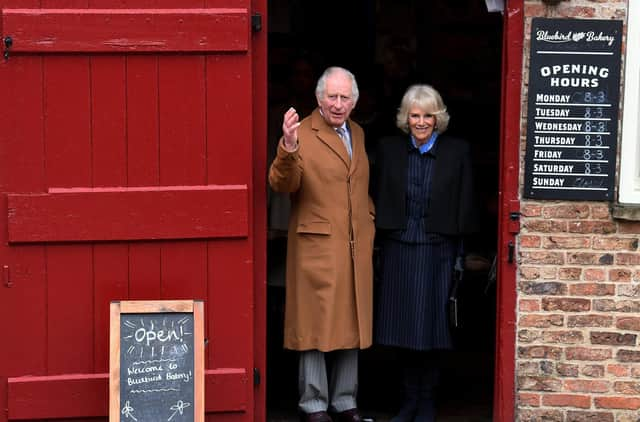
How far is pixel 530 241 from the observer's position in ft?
19.7

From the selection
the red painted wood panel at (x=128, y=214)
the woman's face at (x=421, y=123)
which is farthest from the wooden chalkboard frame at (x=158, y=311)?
the woman's face at (x=421, y=123)

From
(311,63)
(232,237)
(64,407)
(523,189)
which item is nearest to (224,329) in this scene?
(232,237)

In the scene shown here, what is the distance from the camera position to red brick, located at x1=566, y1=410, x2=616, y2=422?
607cm

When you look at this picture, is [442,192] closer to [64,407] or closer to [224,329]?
[224,329]

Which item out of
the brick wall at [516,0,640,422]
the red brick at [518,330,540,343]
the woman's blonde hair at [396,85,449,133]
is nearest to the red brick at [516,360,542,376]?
the brick wall at [516,0,640,422]

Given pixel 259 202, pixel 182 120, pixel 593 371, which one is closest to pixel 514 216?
pixel 593 371

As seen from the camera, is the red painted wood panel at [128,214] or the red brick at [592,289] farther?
the red brick at [592,289]

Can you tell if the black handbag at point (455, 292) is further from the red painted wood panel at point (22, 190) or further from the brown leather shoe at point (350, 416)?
the red painted wood panel at point (22, 190)

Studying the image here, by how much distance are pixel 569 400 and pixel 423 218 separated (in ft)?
3.88

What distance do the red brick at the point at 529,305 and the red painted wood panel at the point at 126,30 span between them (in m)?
1.86

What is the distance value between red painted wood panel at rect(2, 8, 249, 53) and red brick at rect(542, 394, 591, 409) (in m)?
2.33

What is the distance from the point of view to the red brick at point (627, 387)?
6.05 m

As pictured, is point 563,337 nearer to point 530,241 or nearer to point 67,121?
point 530,241

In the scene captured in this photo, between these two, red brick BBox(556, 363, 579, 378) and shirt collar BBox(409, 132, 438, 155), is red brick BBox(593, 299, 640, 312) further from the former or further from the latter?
shirt collar BBox(409, 132, 438, 155)
